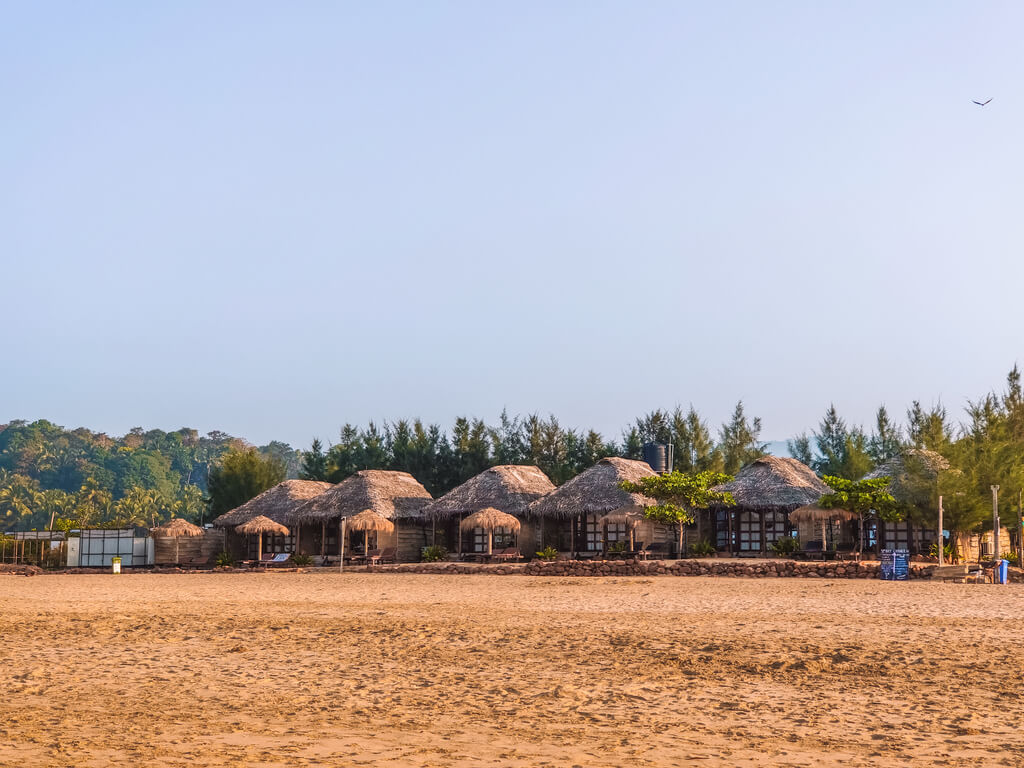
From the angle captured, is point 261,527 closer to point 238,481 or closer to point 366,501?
point 366,501

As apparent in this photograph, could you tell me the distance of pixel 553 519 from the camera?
3697 cm

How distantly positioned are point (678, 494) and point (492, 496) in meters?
7.23

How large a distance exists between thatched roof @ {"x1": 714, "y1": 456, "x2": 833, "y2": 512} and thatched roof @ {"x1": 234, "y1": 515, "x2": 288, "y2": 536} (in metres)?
14.5

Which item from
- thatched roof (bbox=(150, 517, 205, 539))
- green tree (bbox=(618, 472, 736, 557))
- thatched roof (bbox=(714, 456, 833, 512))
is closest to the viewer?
green tree (bbox=(618, 472, 736, 557))

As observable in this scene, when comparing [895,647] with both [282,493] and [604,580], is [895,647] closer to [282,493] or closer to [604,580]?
[604,580]

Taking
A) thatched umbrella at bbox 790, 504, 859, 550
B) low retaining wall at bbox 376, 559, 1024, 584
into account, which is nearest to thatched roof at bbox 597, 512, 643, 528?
low retaining wall at bbox 376, 559, 1024, 584

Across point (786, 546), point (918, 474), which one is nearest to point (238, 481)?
point (786, 546)

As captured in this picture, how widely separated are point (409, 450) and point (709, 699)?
44456mm

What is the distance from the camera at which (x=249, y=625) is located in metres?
15.6

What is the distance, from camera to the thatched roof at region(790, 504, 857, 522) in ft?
101

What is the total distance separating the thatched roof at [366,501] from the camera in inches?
1485

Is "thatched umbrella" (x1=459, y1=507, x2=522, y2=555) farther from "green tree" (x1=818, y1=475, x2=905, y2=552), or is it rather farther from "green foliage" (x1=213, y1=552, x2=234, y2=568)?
"green tree" (x1=818, y1=475, x2=905, y2=552)

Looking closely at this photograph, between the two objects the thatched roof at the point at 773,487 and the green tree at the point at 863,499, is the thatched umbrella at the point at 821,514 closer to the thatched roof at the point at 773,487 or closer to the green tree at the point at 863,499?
the green tree at the point at 863,499

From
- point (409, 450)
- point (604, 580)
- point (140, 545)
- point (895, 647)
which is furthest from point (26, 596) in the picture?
point (409, 450)
